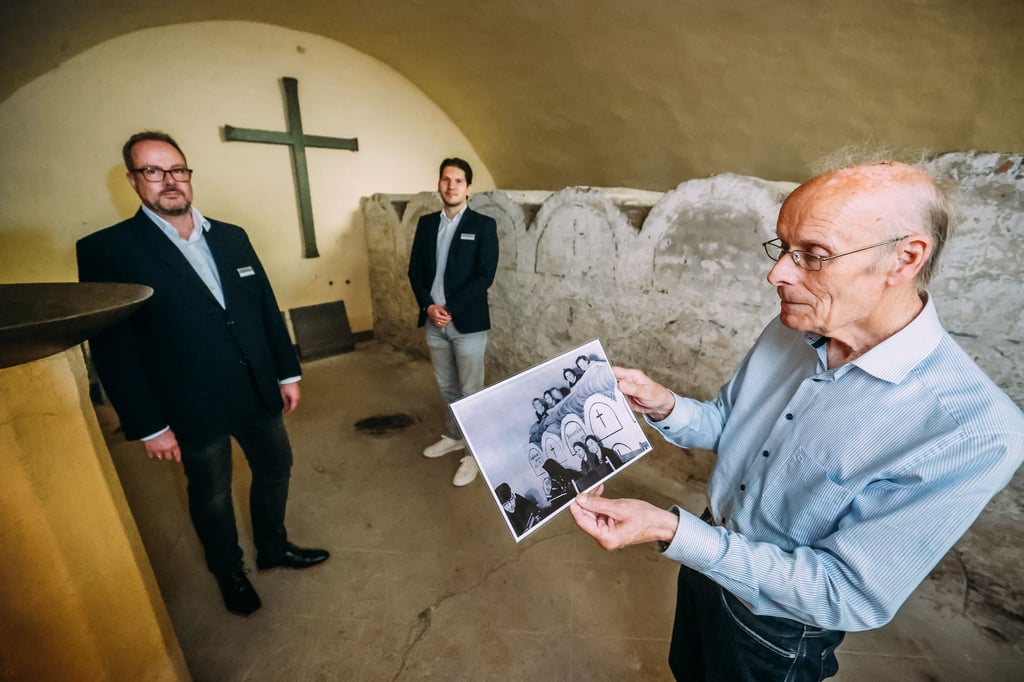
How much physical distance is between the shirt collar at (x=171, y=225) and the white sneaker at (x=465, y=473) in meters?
2.01

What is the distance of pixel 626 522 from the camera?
0.95 meters

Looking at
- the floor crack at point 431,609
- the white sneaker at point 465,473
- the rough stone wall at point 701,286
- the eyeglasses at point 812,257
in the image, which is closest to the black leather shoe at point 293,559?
the floor crack at point 431,609

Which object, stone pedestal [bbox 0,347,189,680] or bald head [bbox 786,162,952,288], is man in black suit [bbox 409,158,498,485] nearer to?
stone pedestal [bbox 0,347,189,680]

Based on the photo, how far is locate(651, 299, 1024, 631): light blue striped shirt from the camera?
75 centimetres

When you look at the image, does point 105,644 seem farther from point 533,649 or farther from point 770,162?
point 770,162

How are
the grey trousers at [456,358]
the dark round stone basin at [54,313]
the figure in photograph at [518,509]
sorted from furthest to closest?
the grey trousers at [456,358], the figure in photograph at [518,509], the dark round stone basin at [54,313]

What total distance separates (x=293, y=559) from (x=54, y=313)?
1.69 meters

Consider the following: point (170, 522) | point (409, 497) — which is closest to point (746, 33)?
point (409, 497)

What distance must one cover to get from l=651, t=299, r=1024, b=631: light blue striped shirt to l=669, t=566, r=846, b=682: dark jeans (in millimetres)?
178

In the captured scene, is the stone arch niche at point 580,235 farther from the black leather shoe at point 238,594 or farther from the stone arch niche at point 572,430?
the black leather shoe at point 238,594

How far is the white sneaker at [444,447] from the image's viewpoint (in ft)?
10.7

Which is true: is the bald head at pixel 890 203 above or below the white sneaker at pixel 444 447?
above

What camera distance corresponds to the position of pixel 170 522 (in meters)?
2.64

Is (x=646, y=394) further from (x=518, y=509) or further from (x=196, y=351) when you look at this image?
(x=196, y=351)
